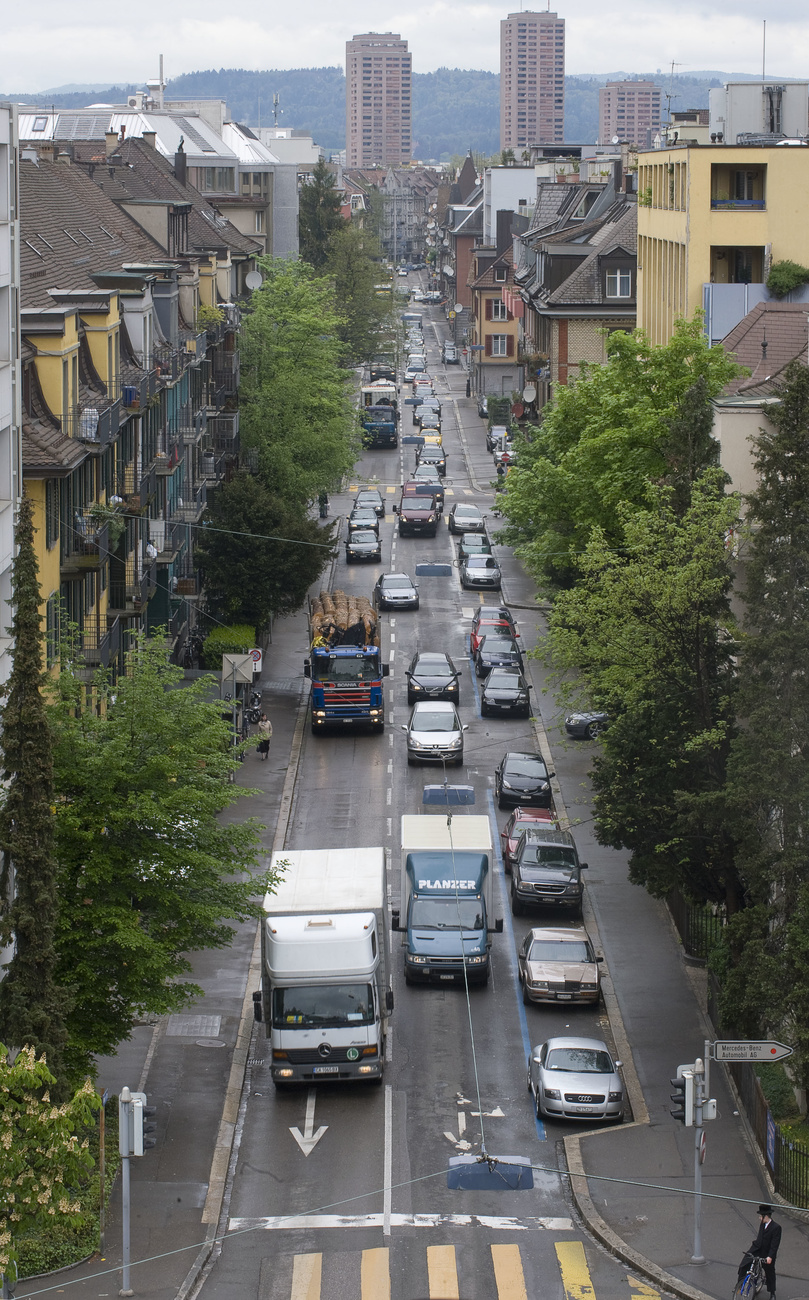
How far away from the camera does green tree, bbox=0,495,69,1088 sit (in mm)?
23469

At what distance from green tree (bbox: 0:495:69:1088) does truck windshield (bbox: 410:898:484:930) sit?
1314 centimetres

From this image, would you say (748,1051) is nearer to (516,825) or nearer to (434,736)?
(516,825)

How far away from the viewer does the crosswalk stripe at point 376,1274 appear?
922 inches

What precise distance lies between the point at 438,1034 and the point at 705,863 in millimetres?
6331

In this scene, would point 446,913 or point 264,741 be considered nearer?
point 446,913

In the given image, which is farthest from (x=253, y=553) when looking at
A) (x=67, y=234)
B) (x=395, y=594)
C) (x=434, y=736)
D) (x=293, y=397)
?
(x=293, y=397)

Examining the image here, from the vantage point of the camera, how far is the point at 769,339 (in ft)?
154

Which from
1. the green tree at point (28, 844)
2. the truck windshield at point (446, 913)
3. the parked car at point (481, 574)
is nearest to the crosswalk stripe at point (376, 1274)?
the green tree at point (28, 844)

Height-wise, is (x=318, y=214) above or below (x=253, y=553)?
above

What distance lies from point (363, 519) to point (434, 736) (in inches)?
1340

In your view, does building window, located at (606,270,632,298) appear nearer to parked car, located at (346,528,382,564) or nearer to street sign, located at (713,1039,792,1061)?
parked car, located at (346,528,382,564)

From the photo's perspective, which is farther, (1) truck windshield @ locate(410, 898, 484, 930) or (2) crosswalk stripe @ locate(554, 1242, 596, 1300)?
(1) truck windshield @ locate(410, 898, 484, 930)

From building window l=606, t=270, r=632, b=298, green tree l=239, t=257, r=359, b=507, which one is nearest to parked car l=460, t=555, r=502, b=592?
green tree l=239, t=257, r=359, b=507

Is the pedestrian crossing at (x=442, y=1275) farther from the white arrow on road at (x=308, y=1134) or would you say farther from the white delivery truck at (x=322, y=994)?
the white delivery truck at (x=322, y=994)
